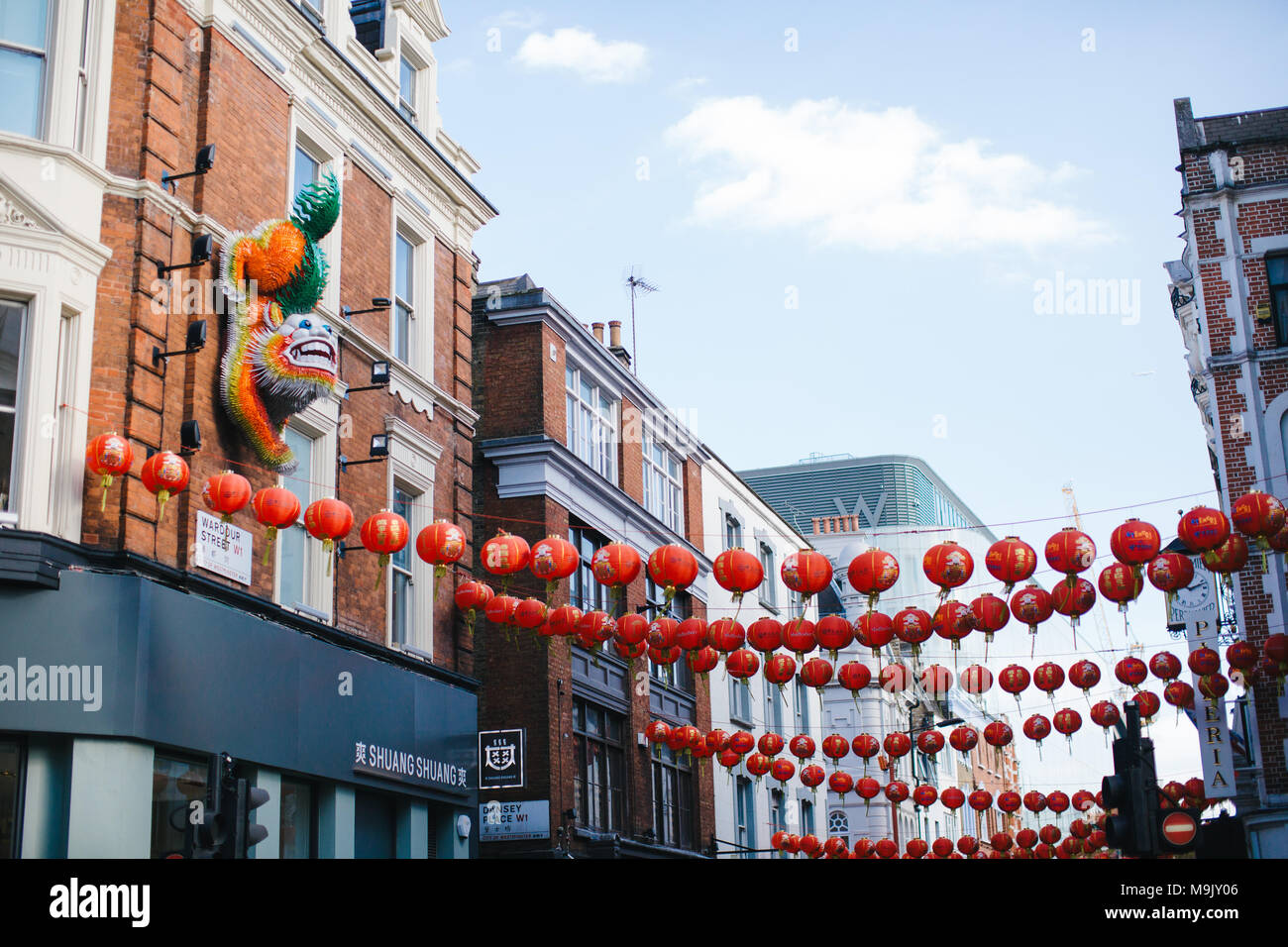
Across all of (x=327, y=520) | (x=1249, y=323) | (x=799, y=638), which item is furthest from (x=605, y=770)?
(x=1249, y=323)

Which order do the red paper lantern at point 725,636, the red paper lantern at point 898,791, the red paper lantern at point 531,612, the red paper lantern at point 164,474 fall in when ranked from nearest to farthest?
the red paper lantern at point 164,474
the red paper lantern at point 531,612
the red paper lantern at point 725,636
the red paper lantern at point 898,791

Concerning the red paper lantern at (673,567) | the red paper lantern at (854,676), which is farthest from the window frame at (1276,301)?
the red paper lantern at (673,567)

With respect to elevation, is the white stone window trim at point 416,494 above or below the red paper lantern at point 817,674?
above

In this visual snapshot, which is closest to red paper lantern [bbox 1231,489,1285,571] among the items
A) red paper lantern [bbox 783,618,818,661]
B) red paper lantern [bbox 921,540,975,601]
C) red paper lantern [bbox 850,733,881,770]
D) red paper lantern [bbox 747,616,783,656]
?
red paper lantern [bbox 921,540,975,601]

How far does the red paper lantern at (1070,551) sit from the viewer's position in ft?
55.9

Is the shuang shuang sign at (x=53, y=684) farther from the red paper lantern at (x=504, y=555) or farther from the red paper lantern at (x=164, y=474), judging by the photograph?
the red paper lantern at (x=504, y=555)

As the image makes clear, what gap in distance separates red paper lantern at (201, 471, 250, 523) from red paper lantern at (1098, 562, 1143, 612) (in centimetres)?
1070

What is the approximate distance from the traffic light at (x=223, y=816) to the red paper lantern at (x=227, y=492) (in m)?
3.77

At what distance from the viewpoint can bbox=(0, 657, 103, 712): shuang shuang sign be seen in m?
13.9

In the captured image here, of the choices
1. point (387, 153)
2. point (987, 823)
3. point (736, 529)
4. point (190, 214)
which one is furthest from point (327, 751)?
point (987, 823)

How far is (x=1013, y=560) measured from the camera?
17.3 metres

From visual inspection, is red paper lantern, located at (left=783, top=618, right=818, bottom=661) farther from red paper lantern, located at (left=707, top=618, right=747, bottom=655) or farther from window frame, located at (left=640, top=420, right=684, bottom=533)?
window frame, located at (left=640, top=420, right=684, bottom=533)

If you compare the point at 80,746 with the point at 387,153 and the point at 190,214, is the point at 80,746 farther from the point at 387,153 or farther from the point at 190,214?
the point at 387,153

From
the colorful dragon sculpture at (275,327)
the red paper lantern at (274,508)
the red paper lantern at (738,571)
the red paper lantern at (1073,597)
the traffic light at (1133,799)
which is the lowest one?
the traffic light at (1133,799)
